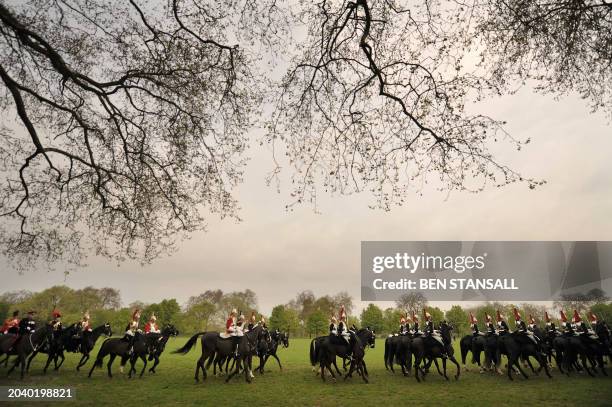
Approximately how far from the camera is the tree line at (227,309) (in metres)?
66.1

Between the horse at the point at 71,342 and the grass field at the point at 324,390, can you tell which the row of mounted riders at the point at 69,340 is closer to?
the horse at the point at 71,342

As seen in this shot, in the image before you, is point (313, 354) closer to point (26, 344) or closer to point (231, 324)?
point (231, 324)

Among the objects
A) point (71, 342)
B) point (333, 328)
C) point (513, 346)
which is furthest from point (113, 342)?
point (513, 346)

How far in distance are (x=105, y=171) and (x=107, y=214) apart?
1305 mm

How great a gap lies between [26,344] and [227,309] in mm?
75482

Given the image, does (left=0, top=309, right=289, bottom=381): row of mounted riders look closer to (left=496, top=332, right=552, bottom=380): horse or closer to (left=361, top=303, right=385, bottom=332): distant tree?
(left=496, top=332, right=552, bottom=380): horse

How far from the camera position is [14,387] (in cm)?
1212

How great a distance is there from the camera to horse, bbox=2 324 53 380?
1384 cm

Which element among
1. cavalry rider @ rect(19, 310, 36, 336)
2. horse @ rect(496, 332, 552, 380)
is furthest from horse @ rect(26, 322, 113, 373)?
horse @ rect(496, 332, 552, 380)

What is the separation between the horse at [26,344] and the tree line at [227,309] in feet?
153

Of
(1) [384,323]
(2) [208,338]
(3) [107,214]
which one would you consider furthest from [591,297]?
(3) [107,214]

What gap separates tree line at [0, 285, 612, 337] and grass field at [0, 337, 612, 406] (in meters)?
46.2

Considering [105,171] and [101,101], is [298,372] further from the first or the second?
[101,101]

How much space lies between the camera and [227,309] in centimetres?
8675
